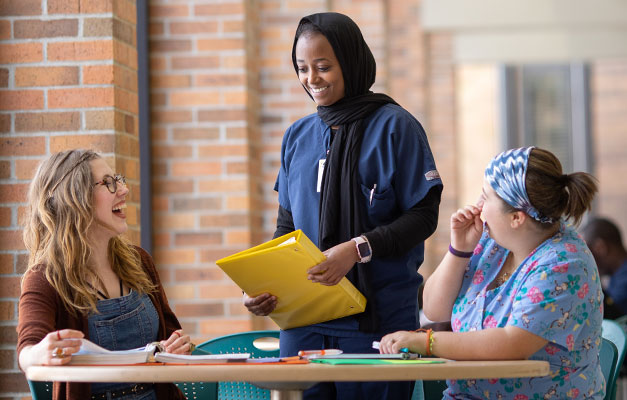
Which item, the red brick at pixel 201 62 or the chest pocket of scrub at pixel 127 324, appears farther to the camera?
the red brick at pixel 201 62

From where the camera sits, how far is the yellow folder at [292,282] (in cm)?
203

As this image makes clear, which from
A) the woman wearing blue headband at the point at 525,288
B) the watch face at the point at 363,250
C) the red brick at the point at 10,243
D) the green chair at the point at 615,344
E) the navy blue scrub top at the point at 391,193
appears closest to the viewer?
the woman wearing blue headband at the point at 525,288

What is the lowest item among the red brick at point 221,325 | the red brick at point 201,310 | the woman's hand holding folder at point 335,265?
the red brick at point 221,325

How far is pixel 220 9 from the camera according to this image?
13.0ft

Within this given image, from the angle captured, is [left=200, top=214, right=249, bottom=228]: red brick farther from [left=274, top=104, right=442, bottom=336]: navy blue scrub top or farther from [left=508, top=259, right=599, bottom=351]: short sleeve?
[left=508, top=259, right=599, bottom=351]: short sleeve

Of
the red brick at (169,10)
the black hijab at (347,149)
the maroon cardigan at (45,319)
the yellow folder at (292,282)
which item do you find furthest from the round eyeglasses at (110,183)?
the red brick at (169,10)

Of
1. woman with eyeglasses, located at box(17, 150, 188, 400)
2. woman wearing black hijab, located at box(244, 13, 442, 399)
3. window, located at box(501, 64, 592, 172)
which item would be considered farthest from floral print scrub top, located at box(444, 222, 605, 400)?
window, located at box(501, 64, 592, 172)

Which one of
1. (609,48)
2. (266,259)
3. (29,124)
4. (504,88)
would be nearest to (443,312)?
(266,259)

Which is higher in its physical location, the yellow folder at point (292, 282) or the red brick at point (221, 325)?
the yellow folder at point (292, 282)

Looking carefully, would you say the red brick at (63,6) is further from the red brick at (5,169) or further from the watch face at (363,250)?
the watch face at (363,250)

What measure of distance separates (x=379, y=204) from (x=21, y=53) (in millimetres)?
1351

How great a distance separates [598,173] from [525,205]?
8947 mm

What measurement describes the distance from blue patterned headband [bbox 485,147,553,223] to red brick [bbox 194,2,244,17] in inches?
83.6

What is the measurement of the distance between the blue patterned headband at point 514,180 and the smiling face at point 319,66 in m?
0.50
